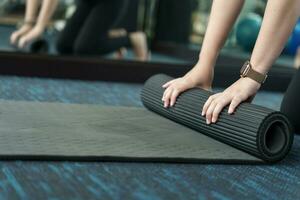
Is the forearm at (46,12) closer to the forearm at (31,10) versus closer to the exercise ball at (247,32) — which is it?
the forearm at (31,10)

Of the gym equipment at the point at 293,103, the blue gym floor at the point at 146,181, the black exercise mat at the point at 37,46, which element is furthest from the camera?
the black exercise mat at the point at 37,46

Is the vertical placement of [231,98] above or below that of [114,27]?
above

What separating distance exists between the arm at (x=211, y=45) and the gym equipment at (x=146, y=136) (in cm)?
4

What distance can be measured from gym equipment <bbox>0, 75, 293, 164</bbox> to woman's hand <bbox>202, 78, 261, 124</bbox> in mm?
21

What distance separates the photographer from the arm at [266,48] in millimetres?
1243

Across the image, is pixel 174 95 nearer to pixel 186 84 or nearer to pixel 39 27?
pixel 186 84

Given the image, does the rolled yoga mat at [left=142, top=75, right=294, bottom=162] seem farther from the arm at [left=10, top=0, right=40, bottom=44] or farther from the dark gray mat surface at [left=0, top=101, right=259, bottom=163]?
the arm at [left=10, top=0, right=40, bottom=44]

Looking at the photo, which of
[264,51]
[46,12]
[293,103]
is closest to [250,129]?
[264,51]

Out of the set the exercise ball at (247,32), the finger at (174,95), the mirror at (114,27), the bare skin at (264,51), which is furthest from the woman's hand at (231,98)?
the exercise ball at (247,32)

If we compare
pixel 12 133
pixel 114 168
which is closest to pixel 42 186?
pixel 114 168

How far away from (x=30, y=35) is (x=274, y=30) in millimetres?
1635

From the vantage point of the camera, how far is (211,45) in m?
1.48

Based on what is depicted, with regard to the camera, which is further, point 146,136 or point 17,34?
point 17,34

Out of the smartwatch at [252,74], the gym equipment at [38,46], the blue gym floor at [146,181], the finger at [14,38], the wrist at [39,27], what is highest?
the smartwatch at [252,74]
